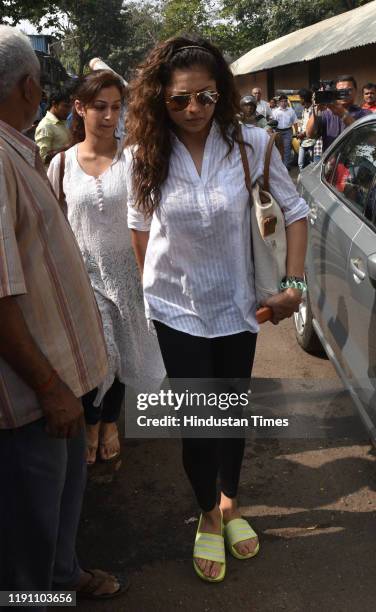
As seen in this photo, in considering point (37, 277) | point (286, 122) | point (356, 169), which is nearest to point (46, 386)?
point (37, 277)

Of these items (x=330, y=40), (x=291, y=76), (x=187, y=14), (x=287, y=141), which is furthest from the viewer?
(x=187, y=14)

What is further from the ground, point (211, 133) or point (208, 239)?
point (211, 133)

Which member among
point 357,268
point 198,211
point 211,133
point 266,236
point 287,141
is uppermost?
point 211,133

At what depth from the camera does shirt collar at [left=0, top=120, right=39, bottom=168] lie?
1559 millimetres

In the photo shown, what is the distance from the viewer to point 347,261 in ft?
9.61

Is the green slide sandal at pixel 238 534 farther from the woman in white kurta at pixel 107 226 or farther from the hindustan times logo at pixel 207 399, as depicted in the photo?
the woman in white kurta at pixel 107 226

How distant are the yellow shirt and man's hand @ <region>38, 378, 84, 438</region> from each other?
3517 millimetres

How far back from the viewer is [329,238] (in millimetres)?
3312

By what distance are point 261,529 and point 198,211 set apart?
1374 millimetres

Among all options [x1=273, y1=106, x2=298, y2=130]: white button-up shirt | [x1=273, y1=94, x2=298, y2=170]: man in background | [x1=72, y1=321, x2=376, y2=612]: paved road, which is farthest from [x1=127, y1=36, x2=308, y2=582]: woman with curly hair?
[x1=273, y1=106, x2=298, y2=130]: white button-up shirt

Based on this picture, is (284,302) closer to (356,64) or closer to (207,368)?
(207,368)

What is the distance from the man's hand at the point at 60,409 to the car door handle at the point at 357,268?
148 cm

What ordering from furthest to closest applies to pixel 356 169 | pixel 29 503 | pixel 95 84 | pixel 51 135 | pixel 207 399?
pixel 51 135
pixel 356 169
pixel 95 84
pixel 207 399
pixel 29 503

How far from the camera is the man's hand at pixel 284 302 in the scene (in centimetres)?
226
